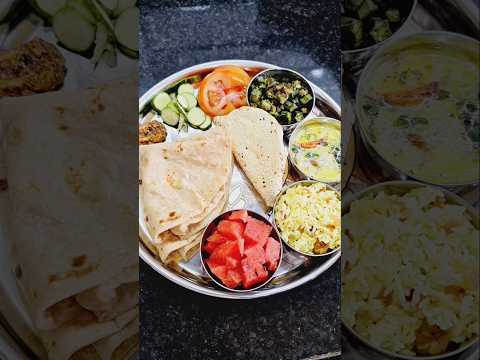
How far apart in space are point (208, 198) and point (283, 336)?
595mm

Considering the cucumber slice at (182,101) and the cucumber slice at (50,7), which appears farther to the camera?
the cucumber slice at (182,101)

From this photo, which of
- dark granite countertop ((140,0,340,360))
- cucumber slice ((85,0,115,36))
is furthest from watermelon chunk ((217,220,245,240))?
cucumber slice ((85,0,115,36))

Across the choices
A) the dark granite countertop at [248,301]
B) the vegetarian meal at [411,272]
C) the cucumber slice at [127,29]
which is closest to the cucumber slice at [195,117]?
the dark granite countertop at [248,301]

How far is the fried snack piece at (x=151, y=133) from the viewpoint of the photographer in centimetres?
191

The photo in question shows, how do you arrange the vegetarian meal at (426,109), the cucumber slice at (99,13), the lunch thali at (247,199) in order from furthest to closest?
the lunch thali at (247,199), the cucumber slice at (99,13), the vegetarian meal at (426,109)

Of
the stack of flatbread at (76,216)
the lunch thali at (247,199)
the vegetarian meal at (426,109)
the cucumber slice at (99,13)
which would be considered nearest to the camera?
the vegetarian meal at (426,109)

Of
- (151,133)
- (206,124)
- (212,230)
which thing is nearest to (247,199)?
(212,230)

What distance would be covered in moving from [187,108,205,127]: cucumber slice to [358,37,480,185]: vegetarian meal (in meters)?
0.58

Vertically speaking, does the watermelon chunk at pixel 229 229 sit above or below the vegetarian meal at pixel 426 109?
below

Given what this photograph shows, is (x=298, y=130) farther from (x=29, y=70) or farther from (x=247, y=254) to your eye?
(x=29, y=70)

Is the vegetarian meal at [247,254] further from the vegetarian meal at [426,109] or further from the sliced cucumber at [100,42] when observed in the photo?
the sliced cucumber at [100,42]

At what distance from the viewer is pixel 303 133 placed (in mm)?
1976

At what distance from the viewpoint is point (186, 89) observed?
1969mm

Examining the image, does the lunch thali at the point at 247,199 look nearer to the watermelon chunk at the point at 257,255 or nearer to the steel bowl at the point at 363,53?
the watermelon chunk at the point at 257,255
